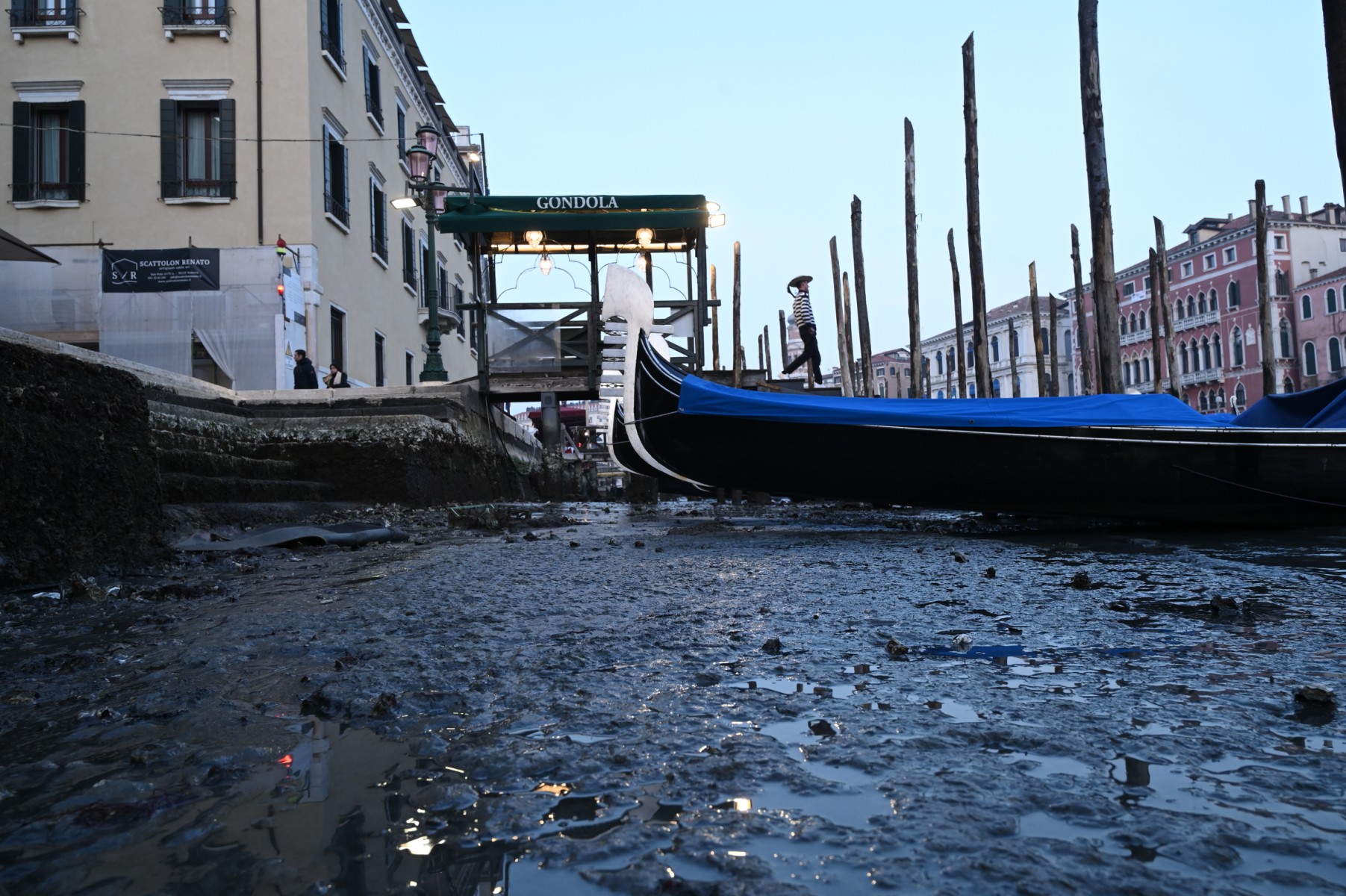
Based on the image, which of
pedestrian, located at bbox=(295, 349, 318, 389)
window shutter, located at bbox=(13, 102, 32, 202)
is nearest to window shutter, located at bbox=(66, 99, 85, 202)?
window shutter, located at bbox=(13, 102, 32, 202)

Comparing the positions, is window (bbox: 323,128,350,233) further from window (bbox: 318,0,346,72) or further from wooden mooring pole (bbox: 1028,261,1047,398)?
wooden mooring pole (bbox: 1028,261,1047,398)

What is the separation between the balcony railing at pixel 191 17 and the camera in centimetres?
1479

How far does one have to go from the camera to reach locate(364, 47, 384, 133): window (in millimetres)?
19266

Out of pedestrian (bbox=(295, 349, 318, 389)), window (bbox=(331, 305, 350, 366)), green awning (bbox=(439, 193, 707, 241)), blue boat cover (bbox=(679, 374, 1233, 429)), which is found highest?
green awning (bbox=(439, 193, 707, 241))

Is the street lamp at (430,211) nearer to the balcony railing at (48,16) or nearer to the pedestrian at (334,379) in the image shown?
the pedestrian at (334,379)

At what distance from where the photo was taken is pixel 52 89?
14820 mm

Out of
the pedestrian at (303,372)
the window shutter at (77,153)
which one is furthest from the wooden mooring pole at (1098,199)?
the window shutter at (77,153)

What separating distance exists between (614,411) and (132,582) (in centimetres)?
642

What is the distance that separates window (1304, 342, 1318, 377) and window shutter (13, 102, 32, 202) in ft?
159

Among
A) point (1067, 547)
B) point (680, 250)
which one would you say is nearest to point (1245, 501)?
point (1067, 547)

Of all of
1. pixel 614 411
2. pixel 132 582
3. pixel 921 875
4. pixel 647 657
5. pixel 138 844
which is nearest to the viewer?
pixel 921 875

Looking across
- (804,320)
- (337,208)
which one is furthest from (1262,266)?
(337,208)

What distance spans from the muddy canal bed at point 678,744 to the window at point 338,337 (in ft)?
47.0

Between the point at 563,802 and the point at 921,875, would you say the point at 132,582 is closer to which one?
the point at 563,802
